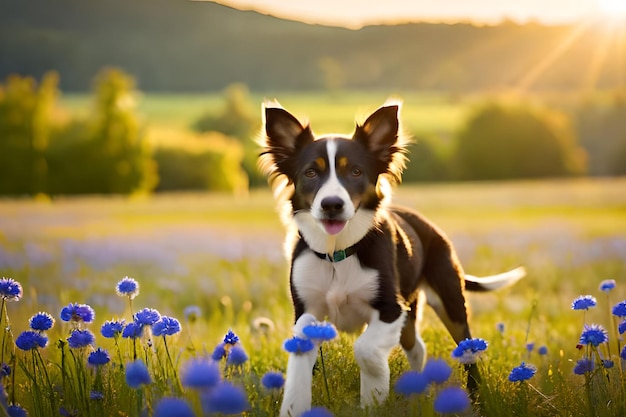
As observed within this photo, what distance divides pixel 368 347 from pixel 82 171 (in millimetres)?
50268

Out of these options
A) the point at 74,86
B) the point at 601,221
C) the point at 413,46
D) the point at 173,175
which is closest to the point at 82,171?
the point at 173,175

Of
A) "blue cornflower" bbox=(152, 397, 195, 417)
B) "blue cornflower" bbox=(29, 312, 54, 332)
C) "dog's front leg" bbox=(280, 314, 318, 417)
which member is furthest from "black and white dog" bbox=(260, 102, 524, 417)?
"blue cornflower" bbox=(152, 397, 195, 417)

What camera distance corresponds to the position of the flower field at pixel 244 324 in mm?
4105

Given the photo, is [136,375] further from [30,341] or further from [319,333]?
[30,341]

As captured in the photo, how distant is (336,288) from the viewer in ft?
16.4

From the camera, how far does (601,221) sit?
19.4m

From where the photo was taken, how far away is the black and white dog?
15.3ft

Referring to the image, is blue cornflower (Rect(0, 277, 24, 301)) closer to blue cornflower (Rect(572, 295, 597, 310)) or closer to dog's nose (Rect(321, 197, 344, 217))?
dog's nose (Rect(321, 197, 344, 217))

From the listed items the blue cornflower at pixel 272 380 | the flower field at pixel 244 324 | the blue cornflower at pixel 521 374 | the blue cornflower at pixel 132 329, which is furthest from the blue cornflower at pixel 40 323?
the blue cornflower at pixel 521 374

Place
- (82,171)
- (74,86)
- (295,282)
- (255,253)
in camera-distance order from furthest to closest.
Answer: (74,86) → (82,171) → (255,253) → (295,282)

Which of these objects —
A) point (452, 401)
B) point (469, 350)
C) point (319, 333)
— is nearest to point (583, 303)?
point (469, 350)

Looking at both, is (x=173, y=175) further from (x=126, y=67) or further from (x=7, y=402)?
(x=7, y=402)

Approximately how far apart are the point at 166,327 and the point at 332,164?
4.87ft

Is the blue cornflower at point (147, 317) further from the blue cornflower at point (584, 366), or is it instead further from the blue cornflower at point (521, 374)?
the blue cornflower at point (584, 366)
